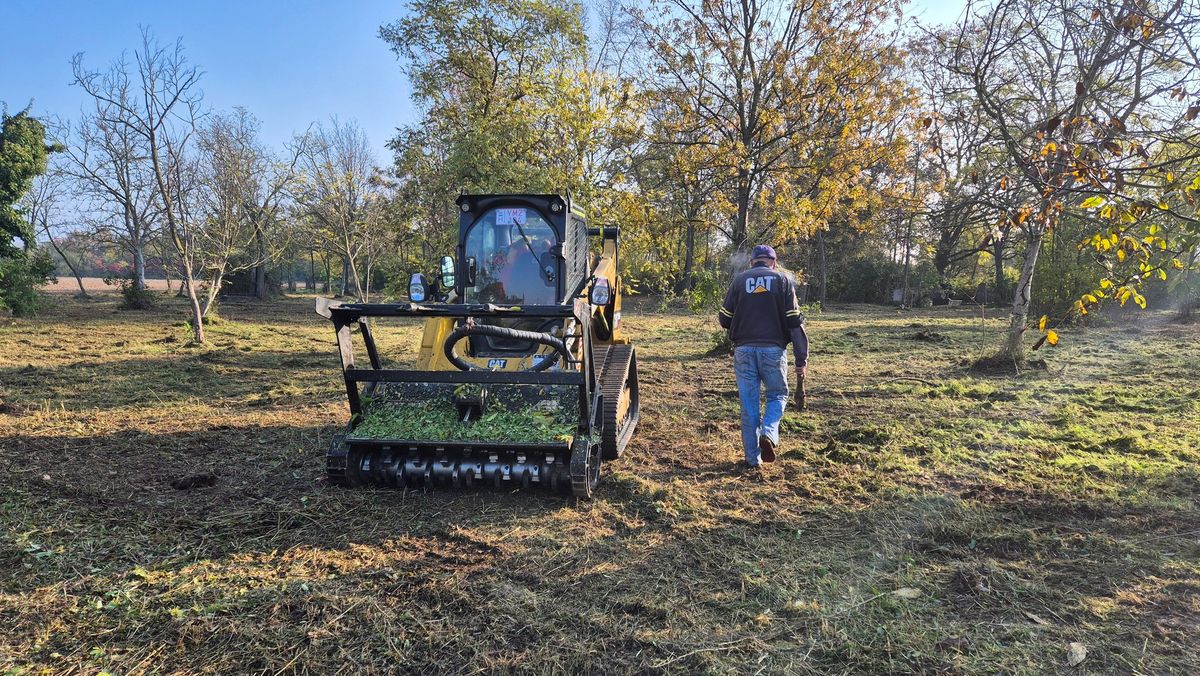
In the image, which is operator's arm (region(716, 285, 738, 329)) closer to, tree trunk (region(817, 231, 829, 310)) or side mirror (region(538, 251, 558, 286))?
side mirror (region(538, 251, 558, 286))

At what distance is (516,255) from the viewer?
20.5 ft

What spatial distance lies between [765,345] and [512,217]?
8.68 ft

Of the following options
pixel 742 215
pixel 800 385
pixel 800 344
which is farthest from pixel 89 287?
pixel 800 344

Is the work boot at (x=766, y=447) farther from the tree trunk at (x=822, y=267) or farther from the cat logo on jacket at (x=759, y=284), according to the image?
the tree trunk at (x=822, y=267)

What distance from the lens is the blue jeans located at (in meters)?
5.51

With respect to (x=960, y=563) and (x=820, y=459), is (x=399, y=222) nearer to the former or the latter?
(x=820, y=459)

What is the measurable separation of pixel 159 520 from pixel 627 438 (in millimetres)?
3717

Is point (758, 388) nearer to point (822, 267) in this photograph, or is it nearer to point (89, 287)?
point (822, 267)

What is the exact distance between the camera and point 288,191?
58.1 feet

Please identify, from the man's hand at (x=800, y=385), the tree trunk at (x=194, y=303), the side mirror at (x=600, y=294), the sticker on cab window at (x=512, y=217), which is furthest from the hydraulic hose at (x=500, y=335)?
the tree trunk at (x=194, y=303)

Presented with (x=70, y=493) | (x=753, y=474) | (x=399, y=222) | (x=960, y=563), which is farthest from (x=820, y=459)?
(x=399, y=222)

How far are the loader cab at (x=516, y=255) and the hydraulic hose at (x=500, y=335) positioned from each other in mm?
825

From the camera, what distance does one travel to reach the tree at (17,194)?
15.2 m

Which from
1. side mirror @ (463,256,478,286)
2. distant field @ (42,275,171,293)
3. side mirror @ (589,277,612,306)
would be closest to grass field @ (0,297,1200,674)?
side mirror @ (589,277,612,306)
